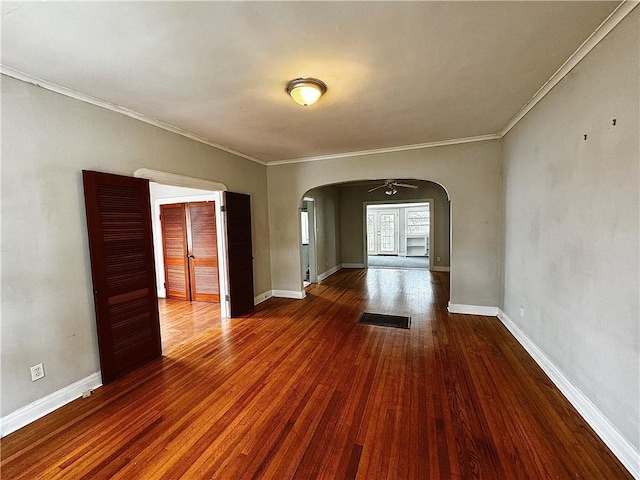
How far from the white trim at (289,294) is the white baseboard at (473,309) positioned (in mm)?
2611

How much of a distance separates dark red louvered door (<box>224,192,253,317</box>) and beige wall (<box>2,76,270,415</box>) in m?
1.61

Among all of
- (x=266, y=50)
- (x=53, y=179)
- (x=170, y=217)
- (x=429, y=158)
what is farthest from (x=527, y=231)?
(x=170, y=217)

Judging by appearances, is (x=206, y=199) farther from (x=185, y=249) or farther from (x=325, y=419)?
(x=325, y=419)

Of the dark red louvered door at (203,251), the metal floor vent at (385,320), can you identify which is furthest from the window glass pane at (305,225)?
the metal floor vent at (385,320)

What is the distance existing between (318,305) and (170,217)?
11.0ft

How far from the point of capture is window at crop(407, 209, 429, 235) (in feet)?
38.4

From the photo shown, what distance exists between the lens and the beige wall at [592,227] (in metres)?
1.54

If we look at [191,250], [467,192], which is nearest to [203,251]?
[191,250]

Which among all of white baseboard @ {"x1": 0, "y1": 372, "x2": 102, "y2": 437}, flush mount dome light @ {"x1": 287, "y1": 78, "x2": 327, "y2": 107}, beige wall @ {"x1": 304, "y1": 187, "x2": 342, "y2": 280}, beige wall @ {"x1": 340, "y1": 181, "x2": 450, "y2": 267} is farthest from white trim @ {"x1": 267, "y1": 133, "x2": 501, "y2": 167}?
white baseboard @ {"x1": 0, "y1": 372, "x2": 102, "y2": 437}

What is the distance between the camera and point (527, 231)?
2943mm

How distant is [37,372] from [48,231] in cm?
113

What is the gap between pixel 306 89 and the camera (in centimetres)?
227

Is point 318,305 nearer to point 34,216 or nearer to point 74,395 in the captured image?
point 74,395

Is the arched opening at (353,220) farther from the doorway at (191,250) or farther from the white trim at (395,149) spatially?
the doorway at (191,250)
